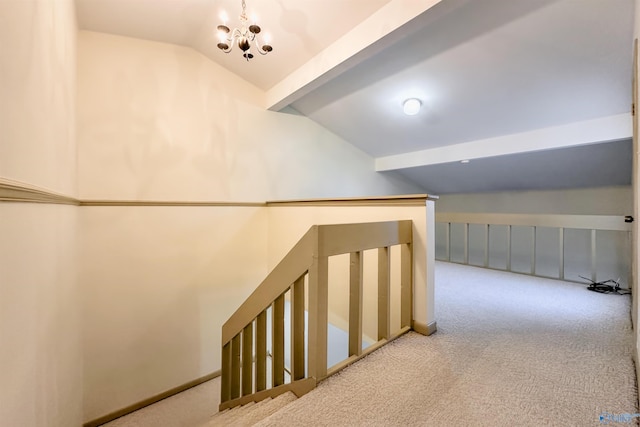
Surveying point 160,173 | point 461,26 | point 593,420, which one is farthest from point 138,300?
point 461,26

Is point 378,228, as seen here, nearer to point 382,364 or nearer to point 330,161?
point 382,364

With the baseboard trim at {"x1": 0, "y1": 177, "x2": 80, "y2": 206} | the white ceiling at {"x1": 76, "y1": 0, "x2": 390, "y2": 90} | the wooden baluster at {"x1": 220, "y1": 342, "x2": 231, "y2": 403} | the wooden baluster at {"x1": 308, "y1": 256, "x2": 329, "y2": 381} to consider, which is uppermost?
the white ceiling at {"x1": 76, "y1": 0, "x2": 390, "y2": 90}

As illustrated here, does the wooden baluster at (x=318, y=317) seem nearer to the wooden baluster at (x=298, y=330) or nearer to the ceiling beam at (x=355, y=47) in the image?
the wooden baluster at (x=298, y=330)

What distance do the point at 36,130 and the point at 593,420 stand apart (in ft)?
8.01

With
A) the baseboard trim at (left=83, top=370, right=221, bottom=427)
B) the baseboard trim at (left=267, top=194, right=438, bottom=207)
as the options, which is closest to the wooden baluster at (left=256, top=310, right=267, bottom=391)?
the baseboard trim at (left=267, top=194, right=438, bottom=207)

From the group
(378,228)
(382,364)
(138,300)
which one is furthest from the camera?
(138,300)

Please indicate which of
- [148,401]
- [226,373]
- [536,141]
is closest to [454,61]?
[536,141]

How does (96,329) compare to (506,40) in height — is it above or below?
below

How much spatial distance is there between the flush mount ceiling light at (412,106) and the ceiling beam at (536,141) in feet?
2.88

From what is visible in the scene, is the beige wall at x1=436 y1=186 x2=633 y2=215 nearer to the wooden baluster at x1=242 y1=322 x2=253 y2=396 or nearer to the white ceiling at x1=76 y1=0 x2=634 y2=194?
the white ceiling at x1=76 y1=0 x2=634 y2=194

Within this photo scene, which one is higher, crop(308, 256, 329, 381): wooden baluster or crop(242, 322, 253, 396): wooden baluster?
crop(308, 256, 329, 381): wooden baluster

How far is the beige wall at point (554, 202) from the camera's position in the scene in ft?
10.5

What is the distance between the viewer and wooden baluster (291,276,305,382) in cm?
129

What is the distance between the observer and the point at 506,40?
190cm
